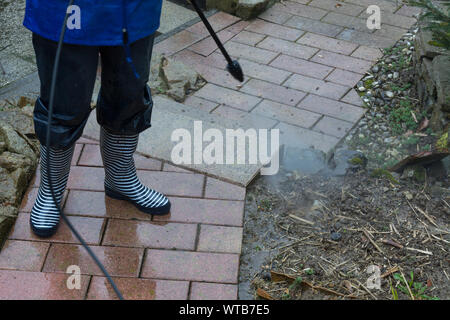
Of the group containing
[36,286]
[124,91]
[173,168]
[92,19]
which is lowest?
[173,168]

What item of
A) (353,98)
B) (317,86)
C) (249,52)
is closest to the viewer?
(353,98)

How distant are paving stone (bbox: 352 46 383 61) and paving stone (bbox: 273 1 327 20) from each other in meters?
0.62

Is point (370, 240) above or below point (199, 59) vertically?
above

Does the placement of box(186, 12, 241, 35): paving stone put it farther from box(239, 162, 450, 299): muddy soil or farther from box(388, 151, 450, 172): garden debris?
box(388, 151, 450, 172): garden debris

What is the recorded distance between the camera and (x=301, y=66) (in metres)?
4.21

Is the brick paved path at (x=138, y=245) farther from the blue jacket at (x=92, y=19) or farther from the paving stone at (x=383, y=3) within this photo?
the paving stone at (x=383, y=3)

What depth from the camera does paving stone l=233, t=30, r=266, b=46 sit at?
448 centimetres

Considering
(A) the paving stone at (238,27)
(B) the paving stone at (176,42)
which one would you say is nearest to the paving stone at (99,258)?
(B) the paving stone at (176,42)

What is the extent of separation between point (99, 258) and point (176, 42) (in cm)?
230

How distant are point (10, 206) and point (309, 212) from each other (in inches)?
56.6

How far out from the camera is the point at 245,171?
3.06m

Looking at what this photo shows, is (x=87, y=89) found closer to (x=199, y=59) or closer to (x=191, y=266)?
(x=191, y=266)

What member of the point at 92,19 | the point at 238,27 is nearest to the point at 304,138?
the point at 238,27
